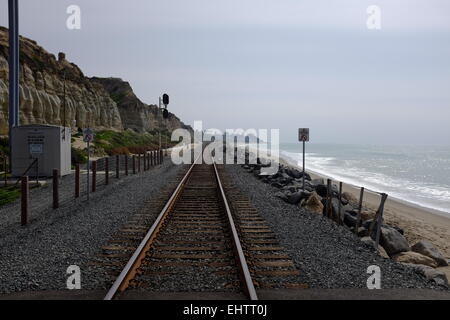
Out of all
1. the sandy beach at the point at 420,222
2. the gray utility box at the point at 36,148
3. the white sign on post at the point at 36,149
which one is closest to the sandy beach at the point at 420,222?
the sandy beach at the point at 420,222

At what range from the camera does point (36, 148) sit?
18.3m

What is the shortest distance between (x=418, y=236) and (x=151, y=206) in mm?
8660

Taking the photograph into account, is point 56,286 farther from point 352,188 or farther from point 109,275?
point 352,188

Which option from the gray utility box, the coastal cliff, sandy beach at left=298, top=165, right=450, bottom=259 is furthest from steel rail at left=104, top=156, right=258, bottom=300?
the coastal cliff

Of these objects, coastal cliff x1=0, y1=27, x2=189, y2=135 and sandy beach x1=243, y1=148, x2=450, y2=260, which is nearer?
sandy beach x1=243, y1=148, x2=450, y2=260

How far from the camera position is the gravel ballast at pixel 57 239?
587 centimetres

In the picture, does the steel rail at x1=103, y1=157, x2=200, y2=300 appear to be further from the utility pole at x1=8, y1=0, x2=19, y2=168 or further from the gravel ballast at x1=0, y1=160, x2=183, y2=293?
the utility pole at x1=8, y1=0, x2=19, y2=168

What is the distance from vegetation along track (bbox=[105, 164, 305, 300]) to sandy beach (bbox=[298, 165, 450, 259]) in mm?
6262

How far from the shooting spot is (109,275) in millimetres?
5887

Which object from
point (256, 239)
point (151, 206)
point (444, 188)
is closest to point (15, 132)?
point (151, 206)

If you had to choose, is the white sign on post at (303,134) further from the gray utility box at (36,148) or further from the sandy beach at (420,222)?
the gray utility box at (36,148)

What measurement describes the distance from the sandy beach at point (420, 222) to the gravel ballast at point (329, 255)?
4308 mm

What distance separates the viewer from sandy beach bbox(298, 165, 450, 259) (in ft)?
42.7

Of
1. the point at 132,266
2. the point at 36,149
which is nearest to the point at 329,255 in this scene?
the point at 132,266
